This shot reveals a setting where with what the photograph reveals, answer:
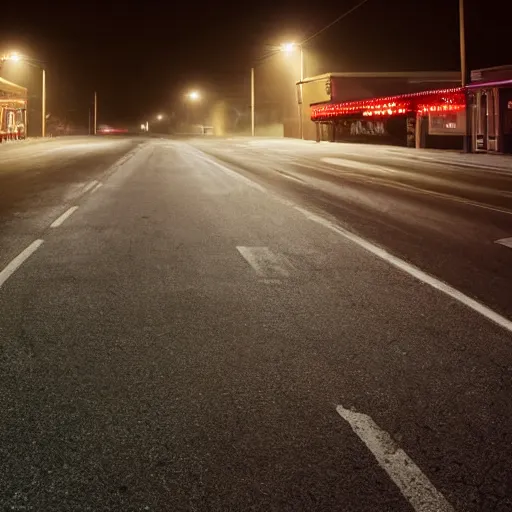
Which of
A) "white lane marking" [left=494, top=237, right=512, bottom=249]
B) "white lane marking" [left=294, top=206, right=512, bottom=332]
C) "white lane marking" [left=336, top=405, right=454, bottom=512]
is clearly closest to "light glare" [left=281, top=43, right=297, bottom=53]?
"white lane marking" [left=294, top=206, right=512, bottom=332]

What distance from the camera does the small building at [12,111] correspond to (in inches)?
2296

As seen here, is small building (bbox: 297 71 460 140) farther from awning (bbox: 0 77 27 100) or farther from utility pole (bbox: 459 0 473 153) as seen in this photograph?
utility pole (bbox: 459 0 473 153)

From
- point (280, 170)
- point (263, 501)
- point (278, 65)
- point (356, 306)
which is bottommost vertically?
point (263, 501)

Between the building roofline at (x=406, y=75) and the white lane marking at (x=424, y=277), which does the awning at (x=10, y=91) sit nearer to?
the building roofline at (x=406, y=75)

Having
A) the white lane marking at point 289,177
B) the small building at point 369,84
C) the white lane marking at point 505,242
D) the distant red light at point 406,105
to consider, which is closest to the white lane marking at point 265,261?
the white lane marking at point 505,242

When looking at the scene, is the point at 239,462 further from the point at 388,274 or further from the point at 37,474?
the point at 388,274

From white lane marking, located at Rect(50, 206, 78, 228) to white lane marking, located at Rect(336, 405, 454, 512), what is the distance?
9.30 m

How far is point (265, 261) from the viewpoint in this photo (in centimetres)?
908

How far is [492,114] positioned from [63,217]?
2757cm

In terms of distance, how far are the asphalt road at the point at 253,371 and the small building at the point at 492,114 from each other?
25417 millimetres

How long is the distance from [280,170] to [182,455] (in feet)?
77.6

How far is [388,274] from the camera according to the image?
27.1 feet

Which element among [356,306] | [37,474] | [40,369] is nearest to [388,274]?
[356,306]

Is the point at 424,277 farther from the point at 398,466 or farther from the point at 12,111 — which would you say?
the point at 12,111
